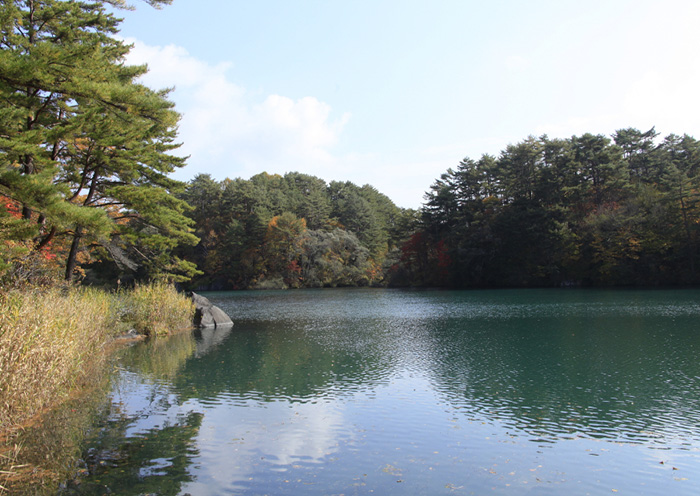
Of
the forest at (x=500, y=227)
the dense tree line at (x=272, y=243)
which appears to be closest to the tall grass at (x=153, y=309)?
the forest at (x=500, y=227)

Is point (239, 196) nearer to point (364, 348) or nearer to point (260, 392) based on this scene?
point (364, 348)

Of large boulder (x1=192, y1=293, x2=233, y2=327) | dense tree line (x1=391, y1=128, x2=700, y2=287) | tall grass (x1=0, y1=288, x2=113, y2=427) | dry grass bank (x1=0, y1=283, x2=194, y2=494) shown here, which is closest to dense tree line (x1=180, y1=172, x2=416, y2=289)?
dense tree line (x1=391, y1=128, x2=700, y2=287)

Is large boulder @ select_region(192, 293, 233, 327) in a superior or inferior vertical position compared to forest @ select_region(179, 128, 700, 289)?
inferior

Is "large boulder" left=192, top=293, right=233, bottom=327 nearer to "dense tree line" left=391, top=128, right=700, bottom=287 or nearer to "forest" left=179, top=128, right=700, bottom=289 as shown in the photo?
"forest" left=179, top=128, right=700, bottom=289

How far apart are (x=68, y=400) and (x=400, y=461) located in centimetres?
575

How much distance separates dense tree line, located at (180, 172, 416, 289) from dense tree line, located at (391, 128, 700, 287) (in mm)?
7881

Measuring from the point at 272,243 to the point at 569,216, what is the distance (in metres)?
32.6

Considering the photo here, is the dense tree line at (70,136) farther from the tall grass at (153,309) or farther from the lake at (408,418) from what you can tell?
the lake at (408,418)

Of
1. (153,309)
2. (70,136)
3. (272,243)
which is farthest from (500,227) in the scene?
(70,136)

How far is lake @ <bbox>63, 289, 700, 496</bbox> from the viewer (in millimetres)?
5160

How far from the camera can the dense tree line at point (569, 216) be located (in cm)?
3903

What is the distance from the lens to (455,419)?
293 inches

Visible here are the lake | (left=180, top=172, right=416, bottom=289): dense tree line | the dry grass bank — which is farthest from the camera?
(left=180, top=172, right=416, bottom=289): dense tree line

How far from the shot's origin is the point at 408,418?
751 cm
